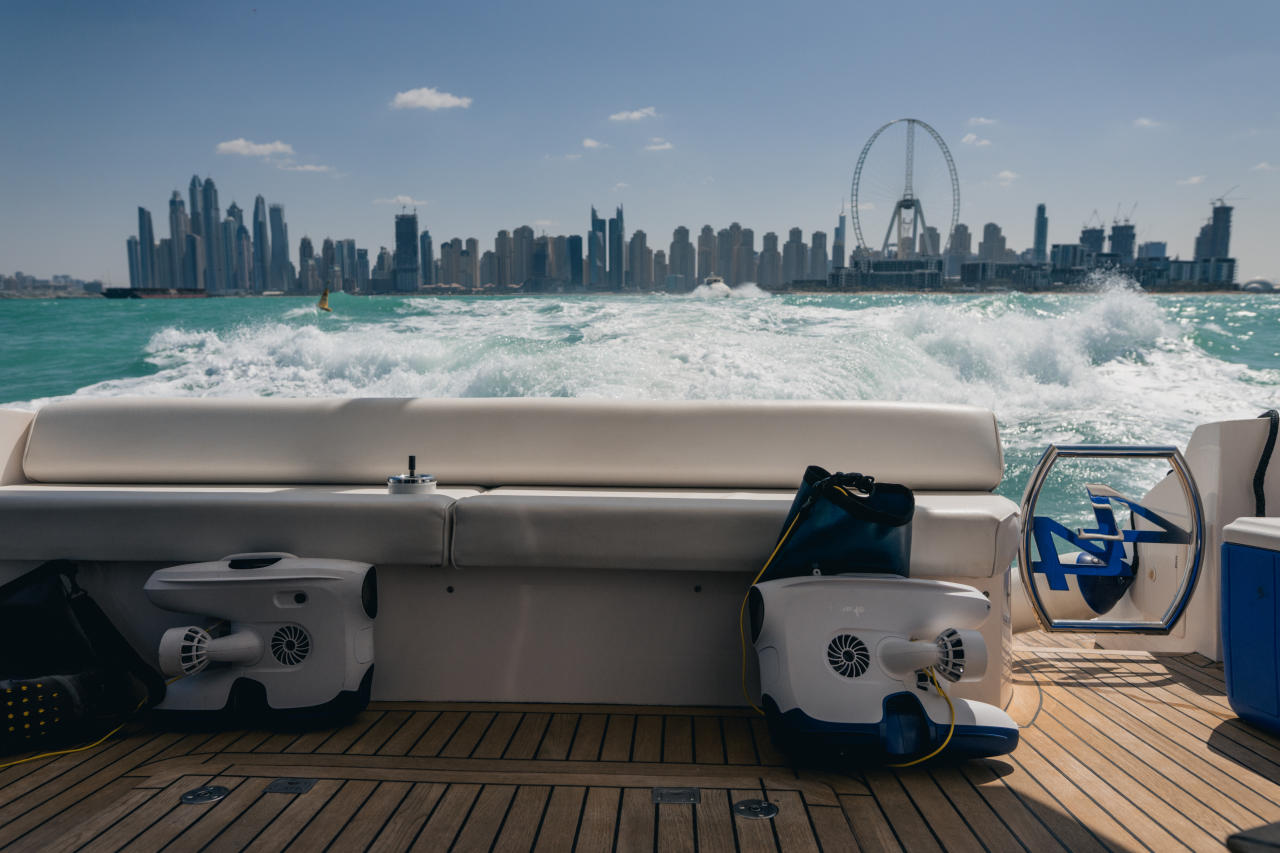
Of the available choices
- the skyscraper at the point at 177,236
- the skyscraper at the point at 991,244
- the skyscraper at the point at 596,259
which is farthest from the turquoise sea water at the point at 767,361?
the skyscraper at the point at 177,236

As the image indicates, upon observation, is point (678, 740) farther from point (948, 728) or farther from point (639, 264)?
point (639, 264)

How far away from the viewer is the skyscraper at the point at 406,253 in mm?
22594

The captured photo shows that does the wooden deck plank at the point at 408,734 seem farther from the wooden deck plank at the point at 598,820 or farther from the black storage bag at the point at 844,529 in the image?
the black storage bag at the point at 844,529

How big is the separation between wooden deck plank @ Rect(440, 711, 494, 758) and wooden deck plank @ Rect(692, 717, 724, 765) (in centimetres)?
42

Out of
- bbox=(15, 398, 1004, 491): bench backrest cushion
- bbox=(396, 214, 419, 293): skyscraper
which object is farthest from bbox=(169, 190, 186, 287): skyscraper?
bbox=(15, 398, 1004, 491): bench backrest cushion

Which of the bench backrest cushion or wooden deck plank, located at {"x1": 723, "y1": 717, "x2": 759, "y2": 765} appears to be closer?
wooden deck plank, located at {"x1": 723, "y1": 717, "x2": 759, "y2": 765}

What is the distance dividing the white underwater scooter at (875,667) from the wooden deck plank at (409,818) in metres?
0.61

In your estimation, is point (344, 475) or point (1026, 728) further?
point (344, 475)

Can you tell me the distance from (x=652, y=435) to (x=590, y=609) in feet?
1.81

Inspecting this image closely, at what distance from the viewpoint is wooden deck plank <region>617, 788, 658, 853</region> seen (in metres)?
1.22

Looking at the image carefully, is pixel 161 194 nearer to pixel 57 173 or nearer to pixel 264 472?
pixel 57 173

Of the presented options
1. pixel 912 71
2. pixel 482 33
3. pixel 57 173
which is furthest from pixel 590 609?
pixel 57 173

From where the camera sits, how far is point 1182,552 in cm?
221

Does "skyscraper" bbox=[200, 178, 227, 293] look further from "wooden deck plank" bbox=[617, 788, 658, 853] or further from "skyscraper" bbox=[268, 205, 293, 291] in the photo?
"wooden deck plank" bbox=[617, 788, 658, 853]
